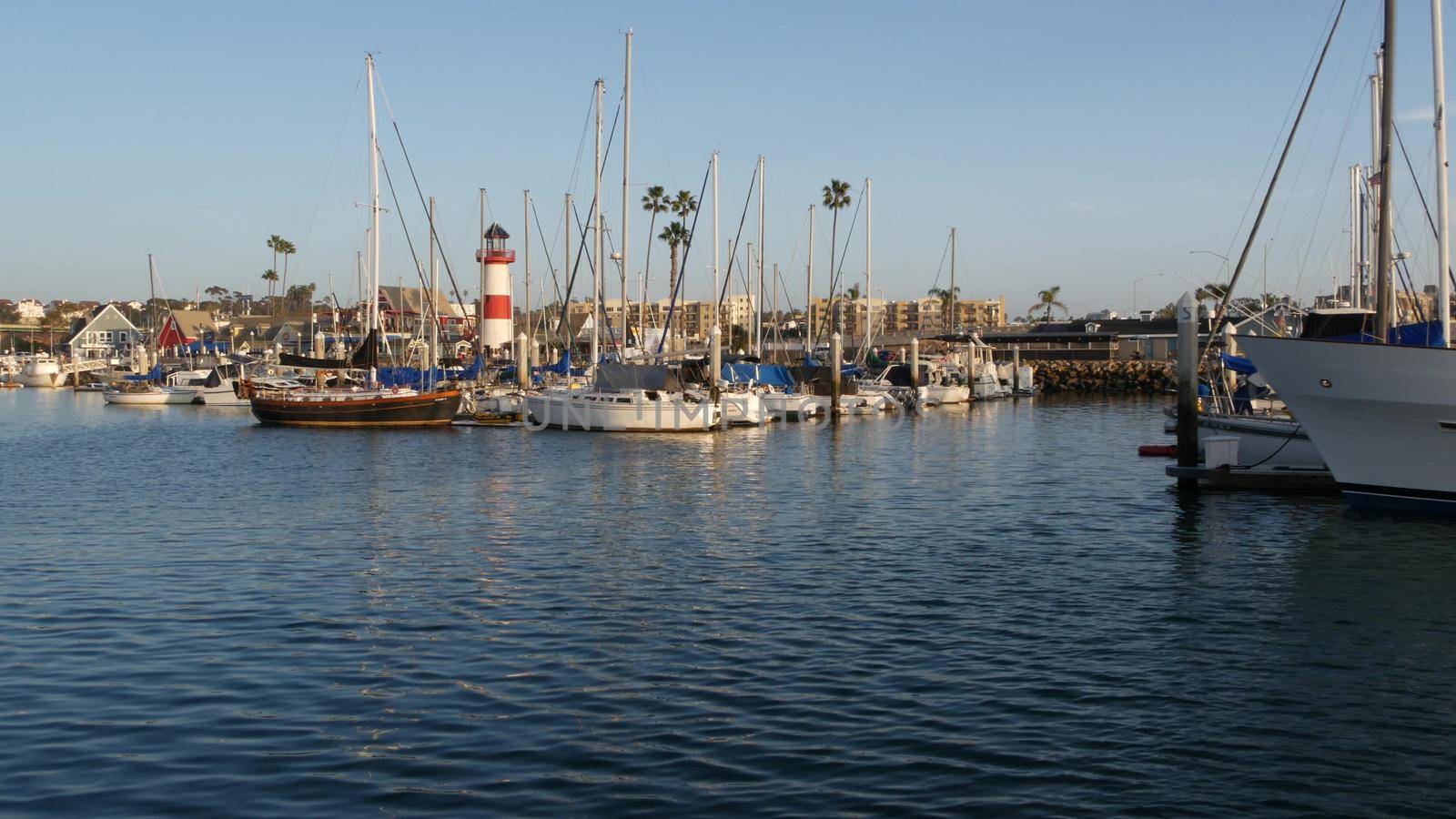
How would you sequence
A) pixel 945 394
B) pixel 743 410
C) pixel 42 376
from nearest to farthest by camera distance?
pixel 743 410 → pixel 945 394 → pixel 42 376

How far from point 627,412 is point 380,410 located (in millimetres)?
12099

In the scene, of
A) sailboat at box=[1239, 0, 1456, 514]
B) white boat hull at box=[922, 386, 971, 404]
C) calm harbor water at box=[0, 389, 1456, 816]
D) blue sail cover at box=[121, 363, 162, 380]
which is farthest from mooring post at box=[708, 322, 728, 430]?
blue sail cover at box=[121, 363, 162, 380]

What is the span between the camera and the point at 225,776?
10.7 m

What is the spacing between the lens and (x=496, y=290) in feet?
350

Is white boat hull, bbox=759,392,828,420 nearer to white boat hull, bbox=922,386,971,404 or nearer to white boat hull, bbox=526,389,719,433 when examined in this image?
white boat hull, bbox=526,389,719,433

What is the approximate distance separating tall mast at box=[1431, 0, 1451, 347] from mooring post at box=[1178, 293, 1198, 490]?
5448 millimetres

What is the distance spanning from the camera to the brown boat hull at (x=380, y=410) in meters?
56.2

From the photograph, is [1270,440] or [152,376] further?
[152,376]

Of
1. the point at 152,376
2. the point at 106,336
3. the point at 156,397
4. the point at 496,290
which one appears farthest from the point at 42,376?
the point at 496,290

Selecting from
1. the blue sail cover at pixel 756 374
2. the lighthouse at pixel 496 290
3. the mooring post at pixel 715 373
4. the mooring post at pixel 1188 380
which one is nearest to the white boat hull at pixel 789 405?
the blue sail cover at pixel 756 374

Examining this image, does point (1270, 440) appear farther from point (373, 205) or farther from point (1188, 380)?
point (373, 205)

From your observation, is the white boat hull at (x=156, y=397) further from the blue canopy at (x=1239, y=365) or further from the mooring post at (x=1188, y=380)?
the mooring post at (x=1188, y=380)

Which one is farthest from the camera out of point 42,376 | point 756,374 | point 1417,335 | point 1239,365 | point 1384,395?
point 42,376

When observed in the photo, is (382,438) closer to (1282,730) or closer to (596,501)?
(596,501)
